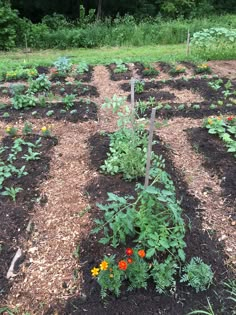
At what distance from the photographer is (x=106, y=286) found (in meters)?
2.26

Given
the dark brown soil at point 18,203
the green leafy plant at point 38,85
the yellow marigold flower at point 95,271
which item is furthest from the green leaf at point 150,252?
the green leafy plant at point 38,85

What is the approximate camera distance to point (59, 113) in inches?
198

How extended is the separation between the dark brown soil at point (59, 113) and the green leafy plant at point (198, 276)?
3.01 m

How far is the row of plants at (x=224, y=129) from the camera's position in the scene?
4040 millimetres

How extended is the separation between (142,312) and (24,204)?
1540 mm

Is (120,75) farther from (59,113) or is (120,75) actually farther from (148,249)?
(148,249)

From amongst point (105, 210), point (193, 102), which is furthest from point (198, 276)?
point (193, 102)

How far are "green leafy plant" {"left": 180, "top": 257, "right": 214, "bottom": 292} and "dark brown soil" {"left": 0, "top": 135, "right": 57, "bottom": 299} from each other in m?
1.29

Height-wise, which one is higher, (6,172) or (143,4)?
(143,4)

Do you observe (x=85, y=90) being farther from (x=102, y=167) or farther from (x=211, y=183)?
(x=211, y=183)

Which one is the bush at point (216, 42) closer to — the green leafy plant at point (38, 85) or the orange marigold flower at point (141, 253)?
the green leafy plant at point (38, 85)

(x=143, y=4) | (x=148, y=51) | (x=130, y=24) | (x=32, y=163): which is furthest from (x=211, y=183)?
(x=143, y=4)

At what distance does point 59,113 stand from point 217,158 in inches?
95.2

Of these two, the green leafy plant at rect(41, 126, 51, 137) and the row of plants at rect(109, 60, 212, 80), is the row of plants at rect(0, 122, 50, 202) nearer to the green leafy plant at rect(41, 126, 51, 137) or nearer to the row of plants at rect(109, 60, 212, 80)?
the green leafy plant at rect(41, 126, 51, 137)
